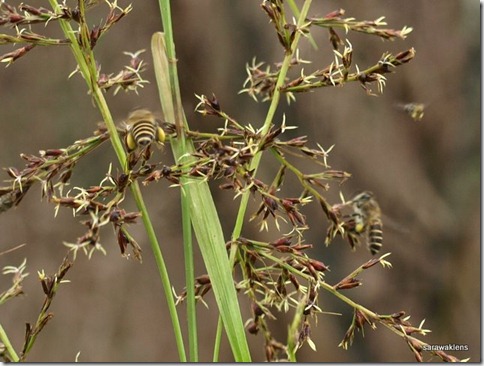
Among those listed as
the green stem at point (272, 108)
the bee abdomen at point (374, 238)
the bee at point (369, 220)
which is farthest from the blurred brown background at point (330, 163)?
the green stem at point (272, 108)

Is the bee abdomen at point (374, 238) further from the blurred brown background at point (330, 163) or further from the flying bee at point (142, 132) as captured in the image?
the blurred brown background at point (330, 163)

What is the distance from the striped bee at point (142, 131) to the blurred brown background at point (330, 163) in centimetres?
191

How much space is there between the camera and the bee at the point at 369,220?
4.17 ft

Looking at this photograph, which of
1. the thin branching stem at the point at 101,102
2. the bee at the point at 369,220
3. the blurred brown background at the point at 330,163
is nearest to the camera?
the thin branching stem at the point at 101,102

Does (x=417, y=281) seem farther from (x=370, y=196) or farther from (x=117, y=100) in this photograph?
(x=370, y=196)

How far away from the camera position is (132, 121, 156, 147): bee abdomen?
0.77 m

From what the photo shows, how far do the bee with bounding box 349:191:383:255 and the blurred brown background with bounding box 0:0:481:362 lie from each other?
138 centimetres

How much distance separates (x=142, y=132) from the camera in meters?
0.77

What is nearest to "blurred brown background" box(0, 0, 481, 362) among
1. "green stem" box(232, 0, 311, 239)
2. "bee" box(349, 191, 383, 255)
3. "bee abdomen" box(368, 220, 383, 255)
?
"bee" box(349, 191, 383, 255)

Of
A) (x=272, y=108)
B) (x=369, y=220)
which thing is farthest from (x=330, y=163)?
(x=272, y=108)

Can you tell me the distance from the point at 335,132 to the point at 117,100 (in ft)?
2.83

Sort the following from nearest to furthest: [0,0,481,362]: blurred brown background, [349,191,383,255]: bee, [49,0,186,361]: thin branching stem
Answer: [49,0,186,361]: thin branching stem, [349,191,383,255]: bee, [0,0,481,362]: blurred brown background

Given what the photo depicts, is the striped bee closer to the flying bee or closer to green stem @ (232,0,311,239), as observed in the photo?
the flying bee

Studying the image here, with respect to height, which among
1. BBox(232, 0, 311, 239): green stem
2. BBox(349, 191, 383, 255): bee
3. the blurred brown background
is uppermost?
BBox(232, 0, 311, 239): green stem
